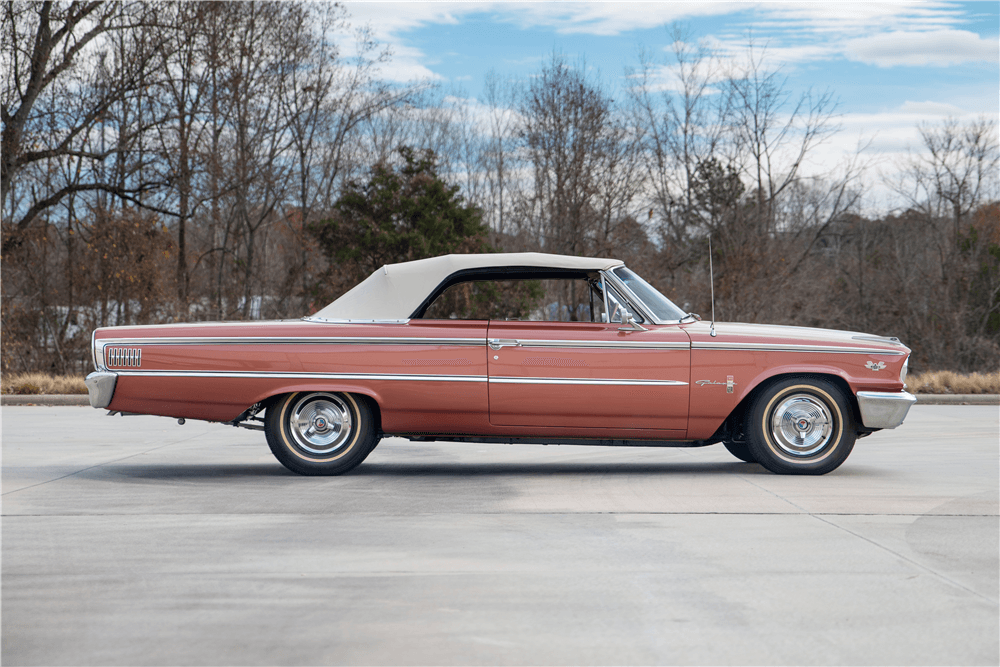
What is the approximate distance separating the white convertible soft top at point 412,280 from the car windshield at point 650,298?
12cm

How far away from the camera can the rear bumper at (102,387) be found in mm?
7373

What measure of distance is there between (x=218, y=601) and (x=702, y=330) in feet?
15.1

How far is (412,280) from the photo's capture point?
7.67 meters

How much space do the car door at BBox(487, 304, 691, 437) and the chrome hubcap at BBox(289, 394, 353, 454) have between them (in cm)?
120

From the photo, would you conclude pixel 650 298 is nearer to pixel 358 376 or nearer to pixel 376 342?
pixel 376 342

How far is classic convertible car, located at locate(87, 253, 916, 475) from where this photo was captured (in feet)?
24.1

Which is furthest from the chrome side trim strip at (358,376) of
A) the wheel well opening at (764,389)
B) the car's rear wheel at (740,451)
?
the car's rear wheel at (740,451)

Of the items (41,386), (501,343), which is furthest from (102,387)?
(41,386)

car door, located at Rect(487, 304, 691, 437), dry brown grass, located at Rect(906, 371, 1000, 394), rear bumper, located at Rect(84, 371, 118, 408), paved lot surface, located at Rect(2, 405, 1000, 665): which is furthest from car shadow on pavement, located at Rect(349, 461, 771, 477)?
dry brown grass, located at Rect(906, 371, 1000, 394)

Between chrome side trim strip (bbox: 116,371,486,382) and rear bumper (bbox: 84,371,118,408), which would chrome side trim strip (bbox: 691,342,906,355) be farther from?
rear bumper (bbox: 84,371,118,408)

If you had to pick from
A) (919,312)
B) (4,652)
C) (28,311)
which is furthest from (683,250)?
(4,652)

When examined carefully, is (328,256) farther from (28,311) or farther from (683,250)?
(683,250)

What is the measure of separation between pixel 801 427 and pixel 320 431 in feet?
12.4

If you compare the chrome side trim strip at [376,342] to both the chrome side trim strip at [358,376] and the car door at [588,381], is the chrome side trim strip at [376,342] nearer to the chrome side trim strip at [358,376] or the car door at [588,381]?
the car door at [588,381]
